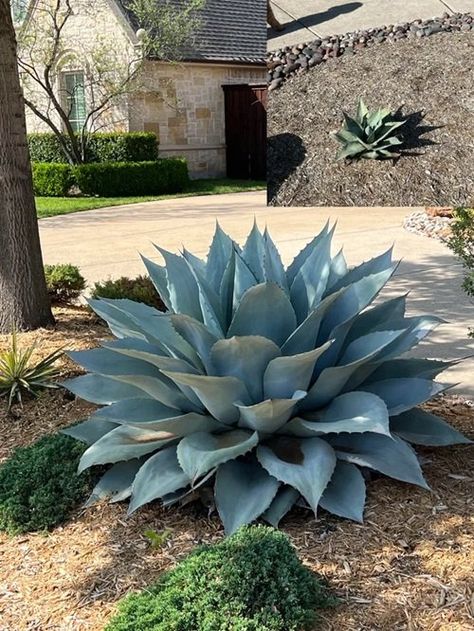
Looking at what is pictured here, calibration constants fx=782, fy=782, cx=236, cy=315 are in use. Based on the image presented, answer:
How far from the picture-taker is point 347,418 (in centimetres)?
295

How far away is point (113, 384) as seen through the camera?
3447 mm

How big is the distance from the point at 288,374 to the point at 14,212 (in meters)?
3.06

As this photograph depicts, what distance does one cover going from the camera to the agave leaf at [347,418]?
109 inches

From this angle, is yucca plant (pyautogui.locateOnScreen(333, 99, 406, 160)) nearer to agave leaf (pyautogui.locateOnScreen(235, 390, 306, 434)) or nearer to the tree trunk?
→ the tree trunk

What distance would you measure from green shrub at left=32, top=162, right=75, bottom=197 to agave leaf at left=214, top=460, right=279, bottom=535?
16150 mm

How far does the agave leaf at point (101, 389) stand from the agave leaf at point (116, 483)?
29 cm

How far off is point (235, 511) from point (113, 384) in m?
0.93

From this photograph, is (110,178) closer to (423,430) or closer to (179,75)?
(179,75)

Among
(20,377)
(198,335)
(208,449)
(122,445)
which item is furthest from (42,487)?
(20,377)

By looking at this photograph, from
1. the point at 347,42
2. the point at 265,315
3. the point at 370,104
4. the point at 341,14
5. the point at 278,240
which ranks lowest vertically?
the point at 278,240

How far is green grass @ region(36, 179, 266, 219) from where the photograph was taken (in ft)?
51.6

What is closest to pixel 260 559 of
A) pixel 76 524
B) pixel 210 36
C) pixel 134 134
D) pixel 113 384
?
pixel 76 524

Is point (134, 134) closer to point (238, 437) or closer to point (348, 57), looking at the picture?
point (348, 57)

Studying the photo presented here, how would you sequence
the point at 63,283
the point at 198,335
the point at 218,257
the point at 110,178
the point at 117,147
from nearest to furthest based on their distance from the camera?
1. the point at 198,335
2. the point at 218,257
3. the point at 63,283
4. the point at 110,178
5. the point at 117,147
